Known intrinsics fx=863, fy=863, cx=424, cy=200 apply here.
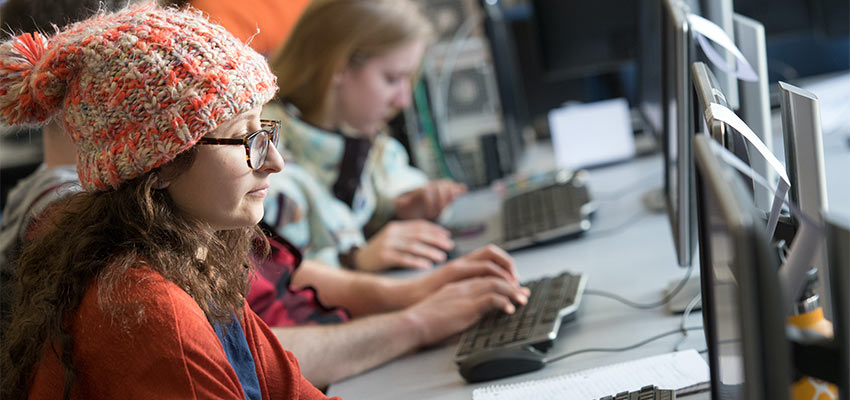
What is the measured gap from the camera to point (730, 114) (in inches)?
29.1

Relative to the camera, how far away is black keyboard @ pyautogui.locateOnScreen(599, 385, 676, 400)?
0.84 metres

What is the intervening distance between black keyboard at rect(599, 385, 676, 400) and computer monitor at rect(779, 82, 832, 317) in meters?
0.22

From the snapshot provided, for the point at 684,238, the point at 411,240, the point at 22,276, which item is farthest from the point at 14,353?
the point at 411,240

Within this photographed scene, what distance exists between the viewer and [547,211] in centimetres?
185

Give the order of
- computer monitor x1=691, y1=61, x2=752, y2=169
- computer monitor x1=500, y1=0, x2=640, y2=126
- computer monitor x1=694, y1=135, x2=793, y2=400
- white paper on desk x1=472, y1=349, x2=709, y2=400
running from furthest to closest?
computer monitor x1=500, y1=0, x2=640, y2=126 < white paper on desk x1=472, y1=349, x2=709, y2=400 < computer monitor x1=691, y1=61, x2=752, y2=169 < computer monitor x1=694, y1=135, x2=793, y2=400

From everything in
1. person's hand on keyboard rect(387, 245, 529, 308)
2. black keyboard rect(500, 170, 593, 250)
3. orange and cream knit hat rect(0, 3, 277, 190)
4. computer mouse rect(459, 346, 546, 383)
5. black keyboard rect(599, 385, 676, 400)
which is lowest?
black keyboard rect(500, 170, 593, 250)

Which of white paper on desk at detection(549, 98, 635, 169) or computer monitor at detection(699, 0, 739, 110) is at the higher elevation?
computer monitor at detection(699, 0, 739, 110)

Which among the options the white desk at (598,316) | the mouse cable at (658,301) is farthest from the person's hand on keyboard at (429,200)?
the mouse cable at (658,301)

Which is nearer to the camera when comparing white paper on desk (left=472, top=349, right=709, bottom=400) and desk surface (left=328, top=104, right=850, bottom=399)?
white paper on desk (left=472, top=349, right=709, bottom=400)

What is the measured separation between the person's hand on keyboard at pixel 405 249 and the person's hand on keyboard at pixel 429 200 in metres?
0.32

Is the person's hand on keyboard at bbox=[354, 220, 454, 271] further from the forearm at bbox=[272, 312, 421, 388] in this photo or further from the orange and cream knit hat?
the orange and cream knit hat

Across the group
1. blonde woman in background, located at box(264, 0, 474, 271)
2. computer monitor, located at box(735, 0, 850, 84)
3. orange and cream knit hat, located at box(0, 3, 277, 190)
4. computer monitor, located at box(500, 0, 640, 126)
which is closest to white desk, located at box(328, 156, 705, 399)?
blonde woman in background, located at box(264, 0, 474, 271)

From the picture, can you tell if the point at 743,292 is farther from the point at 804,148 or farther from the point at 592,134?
the point at 592,134

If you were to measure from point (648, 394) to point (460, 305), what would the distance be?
43 cm
